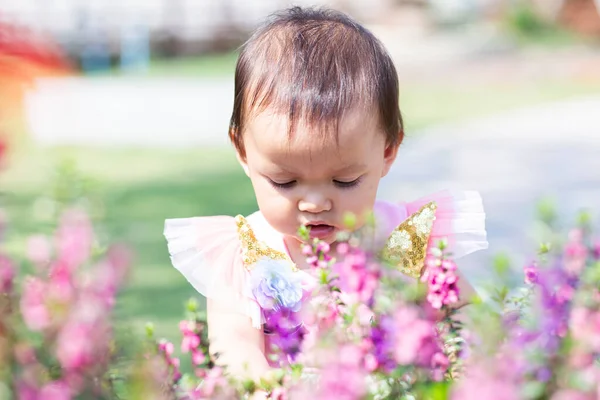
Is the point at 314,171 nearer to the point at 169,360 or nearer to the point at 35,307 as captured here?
the point at 169,360

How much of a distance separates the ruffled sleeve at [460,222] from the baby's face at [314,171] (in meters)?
0.33

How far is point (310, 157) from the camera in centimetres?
231

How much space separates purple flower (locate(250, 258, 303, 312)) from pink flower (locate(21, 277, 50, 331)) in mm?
894

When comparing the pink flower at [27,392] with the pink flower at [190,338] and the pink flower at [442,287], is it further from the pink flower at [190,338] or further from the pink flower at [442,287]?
the pink flower at [442,287]

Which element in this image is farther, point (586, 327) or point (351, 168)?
point (351, 168)

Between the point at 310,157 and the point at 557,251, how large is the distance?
77 cm

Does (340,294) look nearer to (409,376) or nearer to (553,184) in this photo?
(409,376)

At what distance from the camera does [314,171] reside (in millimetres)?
2320

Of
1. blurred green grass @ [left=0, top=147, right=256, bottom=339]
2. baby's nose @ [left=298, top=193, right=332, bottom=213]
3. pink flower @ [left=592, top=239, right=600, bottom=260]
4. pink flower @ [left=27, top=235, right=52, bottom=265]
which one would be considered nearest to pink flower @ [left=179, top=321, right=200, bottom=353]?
pink flower @ [left=27, top=235, right=52, bottom=265]

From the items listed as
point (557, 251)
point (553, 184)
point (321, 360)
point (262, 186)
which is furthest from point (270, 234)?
point (553, 184)

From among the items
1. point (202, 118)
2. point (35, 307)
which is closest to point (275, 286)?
point (35, 307)

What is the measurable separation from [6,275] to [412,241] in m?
1.30

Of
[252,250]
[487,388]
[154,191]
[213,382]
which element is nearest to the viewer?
[487,388]

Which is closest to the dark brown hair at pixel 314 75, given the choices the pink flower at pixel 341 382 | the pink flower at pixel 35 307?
the pink flower at pixel 35 307
